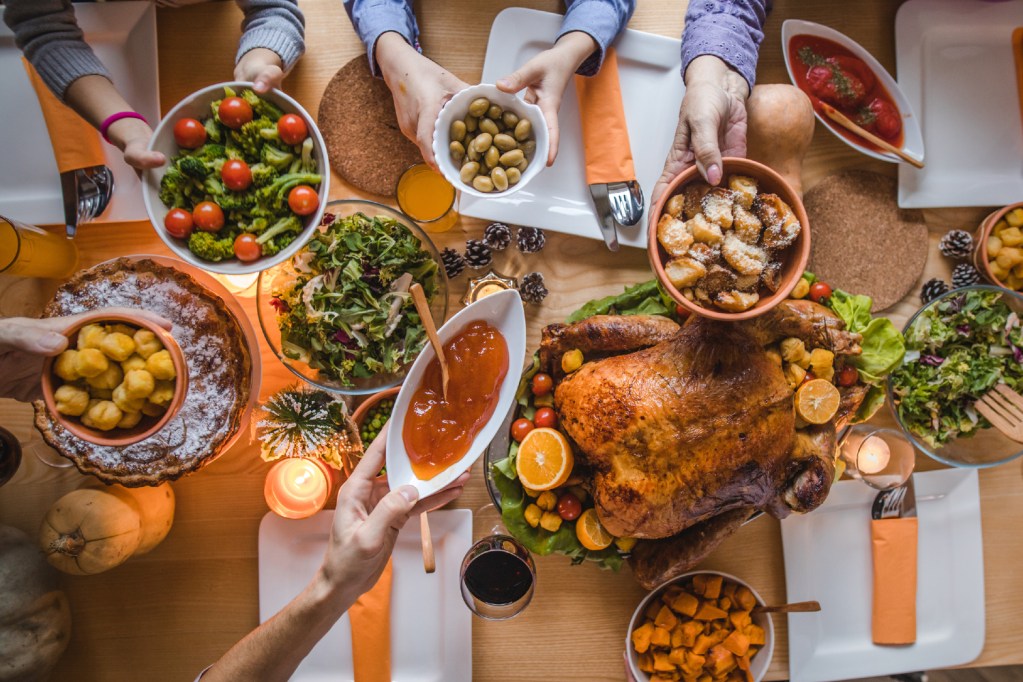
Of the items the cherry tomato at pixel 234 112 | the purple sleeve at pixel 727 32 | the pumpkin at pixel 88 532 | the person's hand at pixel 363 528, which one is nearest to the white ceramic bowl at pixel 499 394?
the person's hand at pixel 363 528

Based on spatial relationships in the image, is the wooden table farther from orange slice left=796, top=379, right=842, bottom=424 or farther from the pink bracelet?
orange slice left=796, top=379, right=842, bottom=424

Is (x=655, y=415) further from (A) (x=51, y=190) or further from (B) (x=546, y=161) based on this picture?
(A) (x=51, y=190)

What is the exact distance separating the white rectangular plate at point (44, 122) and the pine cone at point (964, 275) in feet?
7.19

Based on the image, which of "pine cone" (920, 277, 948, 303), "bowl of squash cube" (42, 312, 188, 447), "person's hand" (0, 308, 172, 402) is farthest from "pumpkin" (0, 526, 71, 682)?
"pine cone" (920, 277, 948, 303)

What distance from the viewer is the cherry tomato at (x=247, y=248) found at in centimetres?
141

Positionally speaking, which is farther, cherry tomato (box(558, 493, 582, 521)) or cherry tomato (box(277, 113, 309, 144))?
cherry tomato (box(558, 493, 582, 521))

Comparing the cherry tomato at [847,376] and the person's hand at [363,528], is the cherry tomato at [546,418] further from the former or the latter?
the cherry tomato at [847,376]

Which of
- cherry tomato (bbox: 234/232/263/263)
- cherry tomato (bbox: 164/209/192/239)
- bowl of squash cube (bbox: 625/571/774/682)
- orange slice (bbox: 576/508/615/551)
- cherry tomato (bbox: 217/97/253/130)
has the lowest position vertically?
bowl of squash cube (bbox: 625/571/774/682)

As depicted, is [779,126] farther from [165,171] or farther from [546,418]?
[165,171]

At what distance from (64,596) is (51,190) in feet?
3.45

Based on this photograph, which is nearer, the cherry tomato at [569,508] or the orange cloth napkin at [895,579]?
the cherry tomato at [569,508]

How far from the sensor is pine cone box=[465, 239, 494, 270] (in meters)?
1.76

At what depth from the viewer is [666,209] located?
1.30m

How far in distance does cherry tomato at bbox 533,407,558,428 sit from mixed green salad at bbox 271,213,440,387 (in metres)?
0.34
